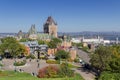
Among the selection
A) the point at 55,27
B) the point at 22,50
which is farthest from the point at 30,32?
the point at 22,50

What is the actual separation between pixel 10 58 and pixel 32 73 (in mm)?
21099

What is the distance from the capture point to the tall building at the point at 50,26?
11650cm

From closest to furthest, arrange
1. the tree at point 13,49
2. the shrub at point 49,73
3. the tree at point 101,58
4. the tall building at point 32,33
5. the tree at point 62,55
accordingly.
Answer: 1. the shrub at point 49,73
2. the tree at point 101,58
3. the tree at point 62,55
4. the tree at point 13,49
5. the tall building at point 32,33

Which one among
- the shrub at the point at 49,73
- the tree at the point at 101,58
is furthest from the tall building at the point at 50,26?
the shrub at the point at 49,73

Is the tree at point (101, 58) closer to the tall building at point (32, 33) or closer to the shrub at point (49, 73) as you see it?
the shrub at point (49, 73)

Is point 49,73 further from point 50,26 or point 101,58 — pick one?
point 50,26

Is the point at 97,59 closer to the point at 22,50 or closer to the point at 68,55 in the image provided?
the point at 68,55

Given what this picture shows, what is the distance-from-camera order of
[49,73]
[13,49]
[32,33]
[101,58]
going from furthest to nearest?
[32,33] → [13,49] → [101,58] → [49,73]

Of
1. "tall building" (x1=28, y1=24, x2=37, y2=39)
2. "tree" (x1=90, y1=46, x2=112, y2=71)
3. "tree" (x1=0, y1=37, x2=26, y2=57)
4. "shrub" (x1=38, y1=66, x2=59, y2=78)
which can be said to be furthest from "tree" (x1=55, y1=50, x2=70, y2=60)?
"tall building" (x1=28, y1=24, x2=37, y2=39)

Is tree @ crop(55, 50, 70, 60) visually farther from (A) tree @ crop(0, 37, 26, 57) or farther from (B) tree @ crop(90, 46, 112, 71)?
(B) tree @ crop(90, 46, 112, 71)

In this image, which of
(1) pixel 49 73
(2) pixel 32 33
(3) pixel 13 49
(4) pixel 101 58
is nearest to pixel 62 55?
(3) pixel 13 49

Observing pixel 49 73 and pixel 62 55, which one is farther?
pixel 62 55

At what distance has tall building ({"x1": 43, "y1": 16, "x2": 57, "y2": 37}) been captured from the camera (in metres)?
116

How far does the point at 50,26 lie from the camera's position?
117 metres
